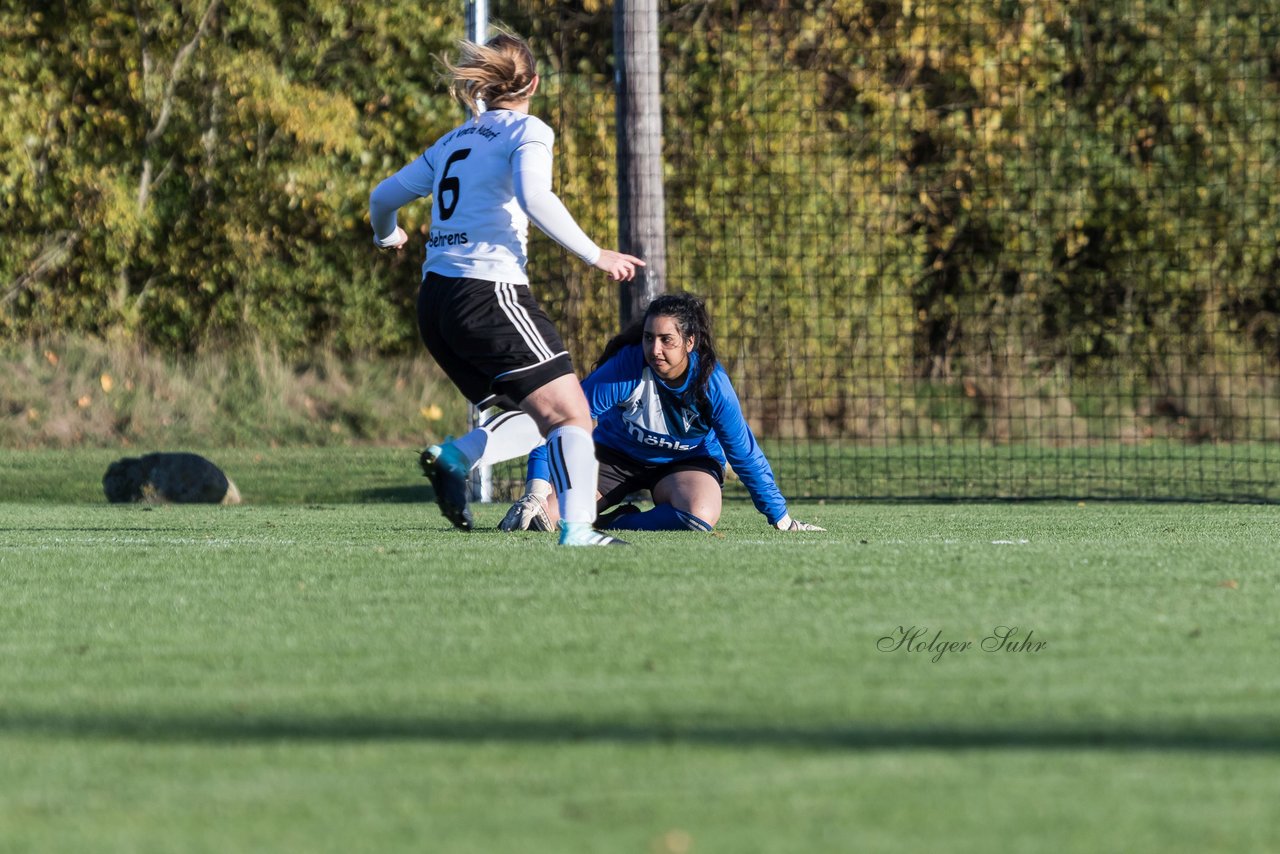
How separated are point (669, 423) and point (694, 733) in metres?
4.46

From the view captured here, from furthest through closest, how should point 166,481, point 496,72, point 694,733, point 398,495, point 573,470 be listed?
point 398,495 → point 166,481 → point 496,72 → point 573,470 → point 694,733

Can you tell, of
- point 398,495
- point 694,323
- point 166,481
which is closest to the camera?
point 694,323

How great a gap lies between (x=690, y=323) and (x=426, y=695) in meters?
3.77

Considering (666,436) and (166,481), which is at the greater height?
(666,436)

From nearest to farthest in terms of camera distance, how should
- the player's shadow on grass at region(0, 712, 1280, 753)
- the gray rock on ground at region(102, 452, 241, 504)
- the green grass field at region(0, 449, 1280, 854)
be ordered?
the green grass field at region(0, 449, 1280, 854) → the player's shadow on grass at region(0, 712, 1280, 753) → the gray rock on ground at region(102, 452, 241, 504)

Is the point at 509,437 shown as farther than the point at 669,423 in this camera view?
No

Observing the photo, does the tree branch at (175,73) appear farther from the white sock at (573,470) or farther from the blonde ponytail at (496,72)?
the white sock at (573,470)

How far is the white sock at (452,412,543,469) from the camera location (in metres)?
6.14

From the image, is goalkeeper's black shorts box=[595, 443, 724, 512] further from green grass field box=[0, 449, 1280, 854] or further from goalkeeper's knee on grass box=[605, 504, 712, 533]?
green grass field box=[0, 449, 1280, 854]

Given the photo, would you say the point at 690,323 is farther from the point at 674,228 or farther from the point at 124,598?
the point at 674,228

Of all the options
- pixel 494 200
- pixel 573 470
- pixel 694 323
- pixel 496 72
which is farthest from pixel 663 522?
pixel 496 72

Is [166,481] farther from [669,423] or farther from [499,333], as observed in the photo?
[499,333]

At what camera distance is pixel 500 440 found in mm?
6324

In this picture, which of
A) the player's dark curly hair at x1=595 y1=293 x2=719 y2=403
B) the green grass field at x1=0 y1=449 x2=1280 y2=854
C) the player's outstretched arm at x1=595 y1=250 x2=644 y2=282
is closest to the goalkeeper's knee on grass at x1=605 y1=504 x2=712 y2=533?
the player's dark curly hair at x1=595 y1=293 x2=719 y2=403
